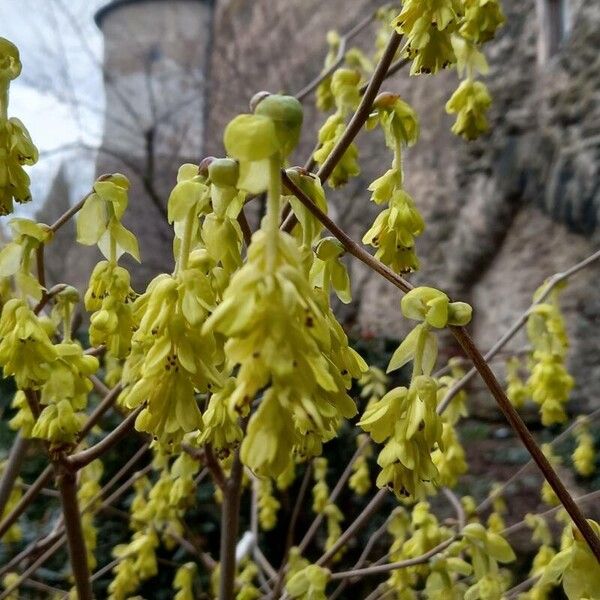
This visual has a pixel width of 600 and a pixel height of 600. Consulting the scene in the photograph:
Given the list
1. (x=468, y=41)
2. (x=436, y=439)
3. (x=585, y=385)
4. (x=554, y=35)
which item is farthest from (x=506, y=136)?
(x=436, y=439)

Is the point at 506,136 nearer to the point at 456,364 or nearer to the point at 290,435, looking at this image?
the point at 456,364

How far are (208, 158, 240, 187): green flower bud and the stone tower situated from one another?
6443 mm

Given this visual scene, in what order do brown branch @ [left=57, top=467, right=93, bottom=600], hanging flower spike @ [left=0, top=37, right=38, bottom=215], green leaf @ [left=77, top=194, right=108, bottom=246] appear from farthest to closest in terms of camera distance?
1. brown branch @ [left=57, top=467, right=93, bottom=600]
2. green leaf @ [left=77, top=194, right=108, bottom=246]
3. hanging flower spike @ [left=0, top=37, right=38, bottom=215]

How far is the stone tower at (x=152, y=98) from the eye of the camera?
297 inches

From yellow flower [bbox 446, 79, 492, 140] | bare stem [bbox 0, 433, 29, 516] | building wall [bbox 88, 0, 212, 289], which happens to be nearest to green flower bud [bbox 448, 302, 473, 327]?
yellow flower [bbox 446, 79, 492, 140]

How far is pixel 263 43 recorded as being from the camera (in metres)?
7.98

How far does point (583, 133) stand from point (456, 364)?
2716 millimetres

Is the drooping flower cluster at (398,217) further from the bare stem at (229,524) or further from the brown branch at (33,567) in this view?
the brown branch at (33,567)

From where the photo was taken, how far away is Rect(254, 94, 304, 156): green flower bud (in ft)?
1.69

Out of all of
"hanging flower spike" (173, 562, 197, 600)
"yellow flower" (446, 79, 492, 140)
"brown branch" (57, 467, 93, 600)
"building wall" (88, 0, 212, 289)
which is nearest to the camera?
"brown branch" (57, 467, 93, 600)

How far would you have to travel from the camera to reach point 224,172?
0.58 metres

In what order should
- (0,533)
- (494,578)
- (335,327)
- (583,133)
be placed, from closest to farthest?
(335,327) → (494,578) → (0,533) → (583,133)

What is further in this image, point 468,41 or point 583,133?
point 583,133

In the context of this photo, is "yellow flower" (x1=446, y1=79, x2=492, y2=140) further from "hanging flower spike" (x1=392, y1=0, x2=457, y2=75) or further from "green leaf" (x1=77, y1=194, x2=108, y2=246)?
"green leaf" (x1=77, y1=194, x2=108, y2=246)
